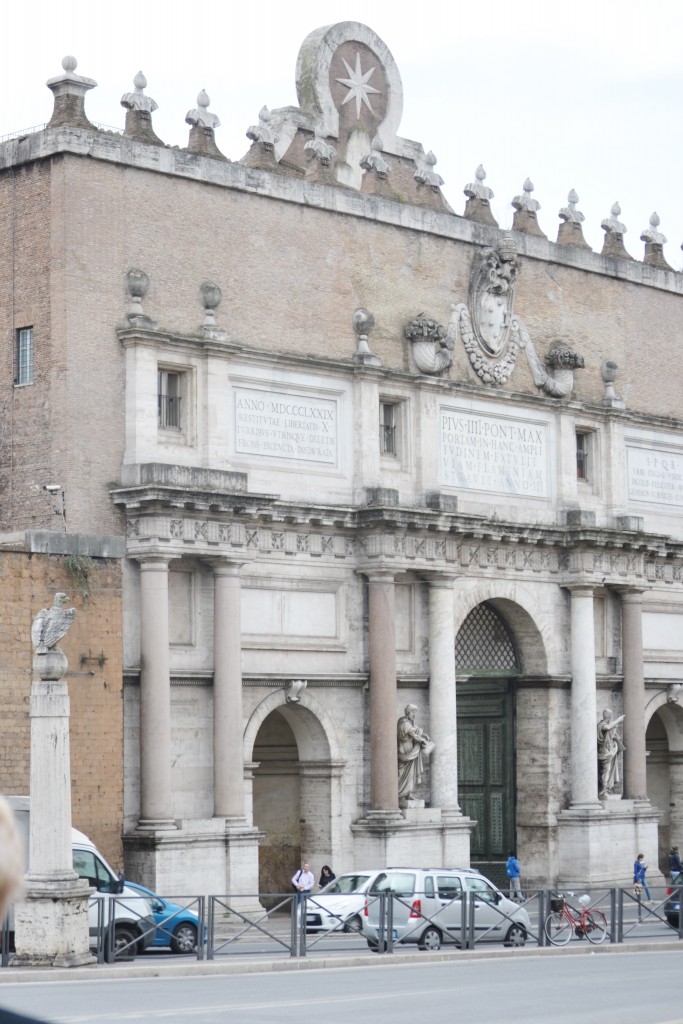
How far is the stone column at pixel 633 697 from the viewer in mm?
37469

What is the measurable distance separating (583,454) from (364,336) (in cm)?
704

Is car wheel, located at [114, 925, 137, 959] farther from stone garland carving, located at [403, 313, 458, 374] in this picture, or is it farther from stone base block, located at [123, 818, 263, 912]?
stone garland carving, located at [403, 313, 458, 374]

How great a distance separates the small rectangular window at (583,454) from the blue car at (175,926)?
16959 mm

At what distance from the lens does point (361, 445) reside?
109ft

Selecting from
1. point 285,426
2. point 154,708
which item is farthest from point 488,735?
point 154,708

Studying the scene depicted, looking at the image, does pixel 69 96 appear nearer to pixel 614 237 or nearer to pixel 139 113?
pixel 139 113

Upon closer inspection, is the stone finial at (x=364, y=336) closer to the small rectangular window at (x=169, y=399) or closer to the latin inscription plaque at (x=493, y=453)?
the latin inscription plaque at (x=493, y=453)

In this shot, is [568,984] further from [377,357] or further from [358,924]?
[377,357]

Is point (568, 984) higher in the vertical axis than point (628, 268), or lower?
lower

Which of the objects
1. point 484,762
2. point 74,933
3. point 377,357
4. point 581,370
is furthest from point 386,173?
point 74,933

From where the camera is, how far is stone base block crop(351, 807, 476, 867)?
32.1 meters

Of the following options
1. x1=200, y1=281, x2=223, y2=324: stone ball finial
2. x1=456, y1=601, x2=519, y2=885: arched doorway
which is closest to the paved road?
x1=200, y1=281, x2=223, y2=324: stone ball finial

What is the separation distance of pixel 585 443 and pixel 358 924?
55.5 feet

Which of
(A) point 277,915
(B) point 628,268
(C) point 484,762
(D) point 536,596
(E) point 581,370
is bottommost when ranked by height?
A: (A) point 277,915
